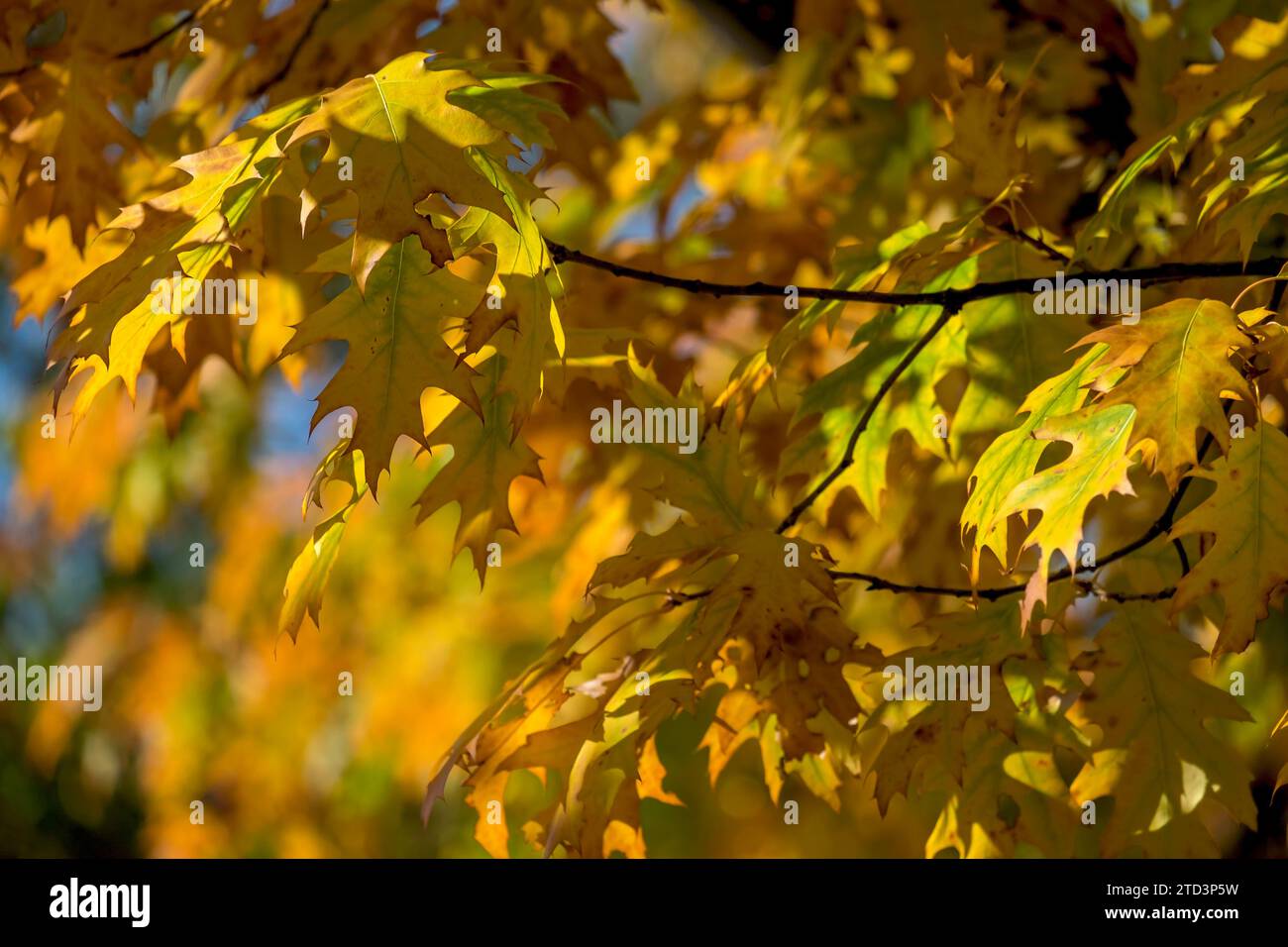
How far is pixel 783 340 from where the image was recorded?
1.54 m

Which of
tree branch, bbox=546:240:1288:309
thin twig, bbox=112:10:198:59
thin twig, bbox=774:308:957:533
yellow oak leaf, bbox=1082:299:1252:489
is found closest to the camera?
yellow oak leaf, bbox=1082:299:1252:489

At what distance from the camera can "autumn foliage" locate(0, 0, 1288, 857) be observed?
1.21 metres

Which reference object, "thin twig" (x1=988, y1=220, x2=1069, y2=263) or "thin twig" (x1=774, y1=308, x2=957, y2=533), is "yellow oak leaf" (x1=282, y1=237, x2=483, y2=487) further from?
"thin twig" (x1=988, y1=220, x2=1069, y2=263)

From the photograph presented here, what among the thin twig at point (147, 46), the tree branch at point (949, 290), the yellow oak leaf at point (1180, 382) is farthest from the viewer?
the thin twig at point (147, 46)

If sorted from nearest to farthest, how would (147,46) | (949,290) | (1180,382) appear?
(1180,382)
(949,290)
(147,46)

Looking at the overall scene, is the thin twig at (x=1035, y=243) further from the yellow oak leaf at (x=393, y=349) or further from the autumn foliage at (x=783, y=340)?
the yellow oak leaf at (x=393, y=349)

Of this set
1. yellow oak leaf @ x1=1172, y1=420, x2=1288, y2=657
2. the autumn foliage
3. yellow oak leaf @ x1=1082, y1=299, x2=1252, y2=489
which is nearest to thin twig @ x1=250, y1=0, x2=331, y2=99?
the autumn foliage

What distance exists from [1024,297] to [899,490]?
25.2 inches

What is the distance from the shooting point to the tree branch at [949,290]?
1.42 m

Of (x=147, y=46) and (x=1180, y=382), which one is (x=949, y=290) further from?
(x=147, y=46)

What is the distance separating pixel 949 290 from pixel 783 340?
22cm

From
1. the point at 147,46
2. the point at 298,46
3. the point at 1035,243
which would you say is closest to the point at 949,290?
the point at 1035,243

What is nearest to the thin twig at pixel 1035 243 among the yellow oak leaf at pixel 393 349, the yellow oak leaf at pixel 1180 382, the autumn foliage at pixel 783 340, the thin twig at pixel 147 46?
the autumn foliage at pixel 783 340
